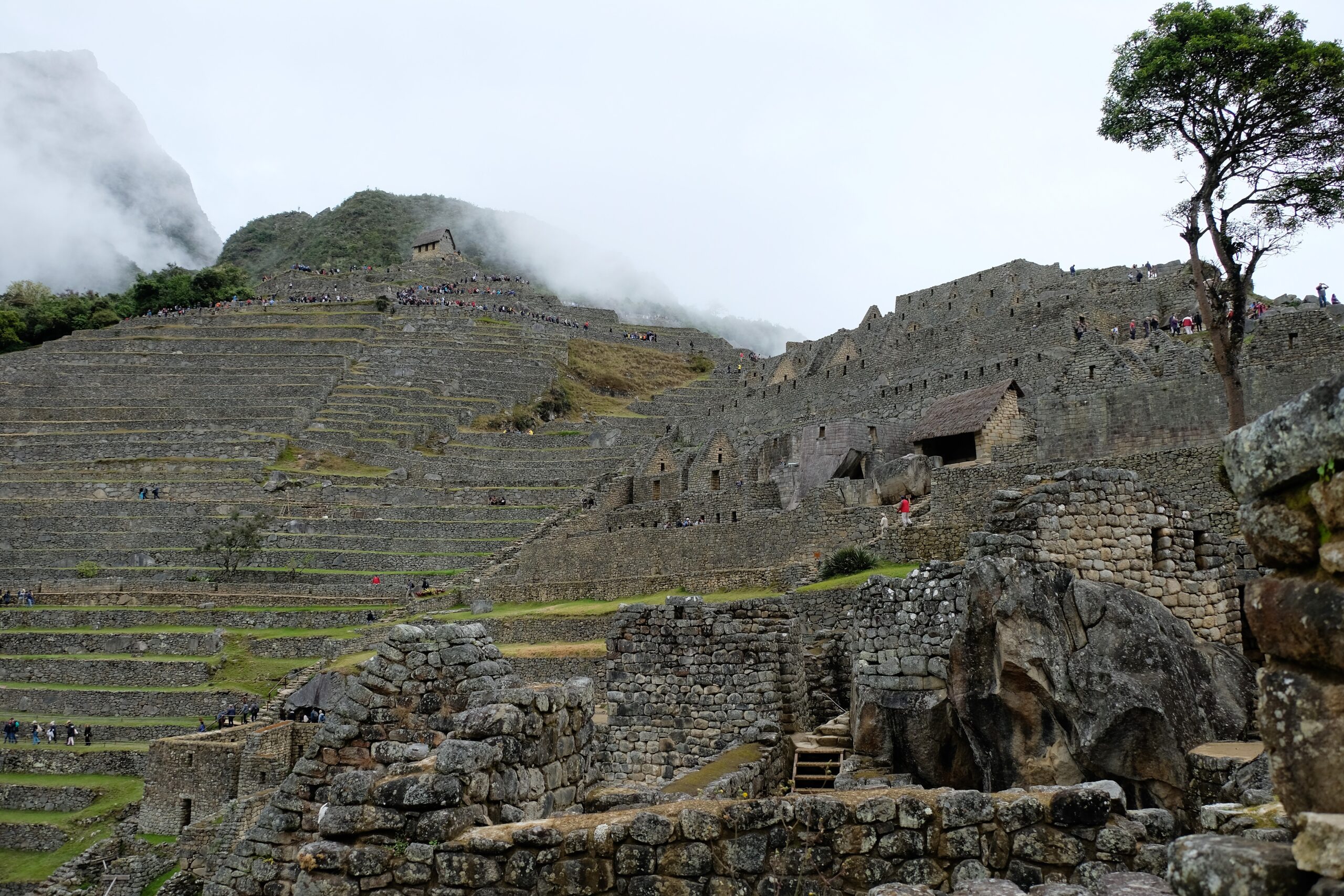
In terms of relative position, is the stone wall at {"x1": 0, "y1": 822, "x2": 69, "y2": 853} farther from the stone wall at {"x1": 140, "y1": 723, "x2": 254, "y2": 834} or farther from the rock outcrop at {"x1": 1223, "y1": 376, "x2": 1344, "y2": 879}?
the rock outcrop at {"x1": 1223, "y1": 376, "x2": 1344, "y2": 879}

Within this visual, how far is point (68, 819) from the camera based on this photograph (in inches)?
1069

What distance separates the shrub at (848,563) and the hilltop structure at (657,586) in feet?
3.52

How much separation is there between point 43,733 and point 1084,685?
33.5 metres

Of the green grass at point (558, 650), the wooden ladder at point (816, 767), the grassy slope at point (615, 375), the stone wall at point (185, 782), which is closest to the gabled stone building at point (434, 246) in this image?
the grassy slope at point (615, 375)

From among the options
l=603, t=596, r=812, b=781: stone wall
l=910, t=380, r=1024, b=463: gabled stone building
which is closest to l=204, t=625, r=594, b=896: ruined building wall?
l=603, t=596, r=812, b=781: stone wall

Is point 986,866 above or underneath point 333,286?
underneath

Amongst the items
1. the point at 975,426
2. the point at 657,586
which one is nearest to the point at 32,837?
the point at 657,586

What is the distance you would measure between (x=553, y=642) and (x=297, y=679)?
1041cm

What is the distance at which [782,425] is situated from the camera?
1768 inches

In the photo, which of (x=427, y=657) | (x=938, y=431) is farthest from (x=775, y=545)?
(x=427, y=657)

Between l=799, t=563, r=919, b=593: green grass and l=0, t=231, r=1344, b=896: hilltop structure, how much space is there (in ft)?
1.60

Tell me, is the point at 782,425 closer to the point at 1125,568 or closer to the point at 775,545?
the point at 775,545

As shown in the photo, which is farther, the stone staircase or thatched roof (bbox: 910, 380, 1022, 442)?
thatched roof (bbox: 910, 380, 1022, 442)

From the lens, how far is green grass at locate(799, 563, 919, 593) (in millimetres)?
17375
